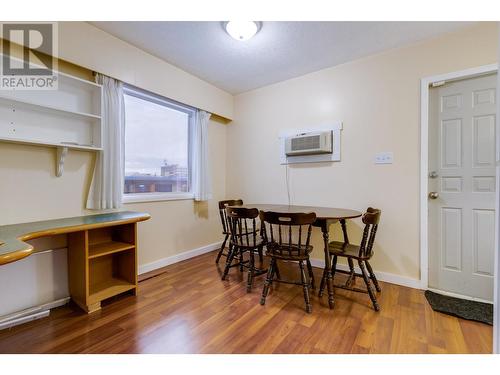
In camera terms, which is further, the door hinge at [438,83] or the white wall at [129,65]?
the door hinge at [438,83]

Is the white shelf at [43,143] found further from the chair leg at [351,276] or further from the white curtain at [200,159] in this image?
the chair leg at [351,276]

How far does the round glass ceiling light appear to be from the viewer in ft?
6.10

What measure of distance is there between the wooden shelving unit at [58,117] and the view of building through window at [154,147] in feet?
1.33

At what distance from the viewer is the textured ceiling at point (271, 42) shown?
6.46 feet

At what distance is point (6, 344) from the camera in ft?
4.48

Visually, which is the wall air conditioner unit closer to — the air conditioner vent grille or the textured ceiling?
the air conditioner vent grille

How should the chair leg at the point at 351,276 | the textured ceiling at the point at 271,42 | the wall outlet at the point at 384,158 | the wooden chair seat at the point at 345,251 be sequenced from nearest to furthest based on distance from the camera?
the wooden chair seat at the point at 345,251 < the textured ceiling at the point at 271,42 < the chair leg at the point at 351,276 < the wall outlet at the point at 384,158

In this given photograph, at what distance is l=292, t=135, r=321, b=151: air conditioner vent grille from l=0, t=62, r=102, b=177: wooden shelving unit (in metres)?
2.09

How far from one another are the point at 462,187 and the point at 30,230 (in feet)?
11.3

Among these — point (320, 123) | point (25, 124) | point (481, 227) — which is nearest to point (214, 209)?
point (320, 123)

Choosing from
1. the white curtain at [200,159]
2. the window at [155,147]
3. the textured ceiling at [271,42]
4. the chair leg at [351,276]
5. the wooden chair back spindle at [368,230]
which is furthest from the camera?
the white curtain at [200,159]

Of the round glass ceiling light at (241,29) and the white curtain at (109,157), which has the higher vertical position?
the round glass ceiling light at (241,29)

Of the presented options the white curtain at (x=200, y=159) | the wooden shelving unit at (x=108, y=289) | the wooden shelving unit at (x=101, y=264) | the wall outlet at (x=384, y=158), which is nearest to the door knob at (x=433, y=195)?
the wall outlet at (x=384, y=158)

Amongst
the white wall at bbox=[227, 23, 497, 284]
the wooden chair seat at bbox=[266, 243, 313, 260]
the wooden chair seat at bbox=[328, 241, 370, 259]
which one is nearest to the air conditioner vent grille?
the white wall at bbox=[227, 23, 497, 284]
